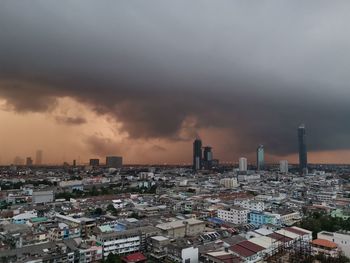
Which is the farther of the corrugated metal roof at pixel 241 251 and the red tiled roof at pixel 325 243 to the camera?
the red tiled roof at pixel 325 243

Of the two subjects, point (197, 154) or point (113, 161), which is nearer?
point (197, 154)

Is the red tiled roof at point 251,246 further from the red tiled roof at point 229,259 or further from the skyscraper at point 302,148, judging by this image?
the skyscraper at point 302,148

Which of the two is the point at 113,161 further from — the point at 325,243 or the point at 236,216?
the point at 325,243

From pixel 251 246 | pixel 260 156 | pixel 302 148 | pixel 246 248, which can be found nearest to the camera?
pixel 246 248

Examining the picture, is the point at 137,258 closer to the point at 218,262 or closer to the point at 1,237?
the point at 218,262

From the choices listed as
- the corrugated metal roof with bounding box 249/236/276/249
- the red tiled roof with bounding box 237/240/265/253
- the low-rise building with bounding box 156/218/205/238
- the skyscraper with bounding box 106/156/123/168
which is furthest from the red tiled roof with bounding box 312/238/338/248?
the skyscraper with bounding box 106/156/123/168

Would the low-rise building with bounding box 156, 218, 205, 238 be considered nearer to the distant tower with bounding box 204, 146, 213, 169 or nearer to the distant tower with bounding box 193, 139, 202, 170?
the distant tower with bounding box 193, 139, 202, 170

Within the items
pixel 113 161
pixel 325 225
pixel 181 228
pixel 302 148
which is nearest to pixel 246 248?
pixel 181 228

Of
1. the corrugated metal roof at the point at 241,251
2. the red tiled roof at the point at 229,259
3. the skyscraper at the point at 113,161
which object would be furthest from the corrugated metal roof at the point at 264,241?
the skyscraper at the point at 113,161

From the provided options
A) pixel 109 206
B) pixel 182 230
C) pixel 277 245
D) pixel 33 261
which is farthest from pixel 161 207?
pixel 33 261
